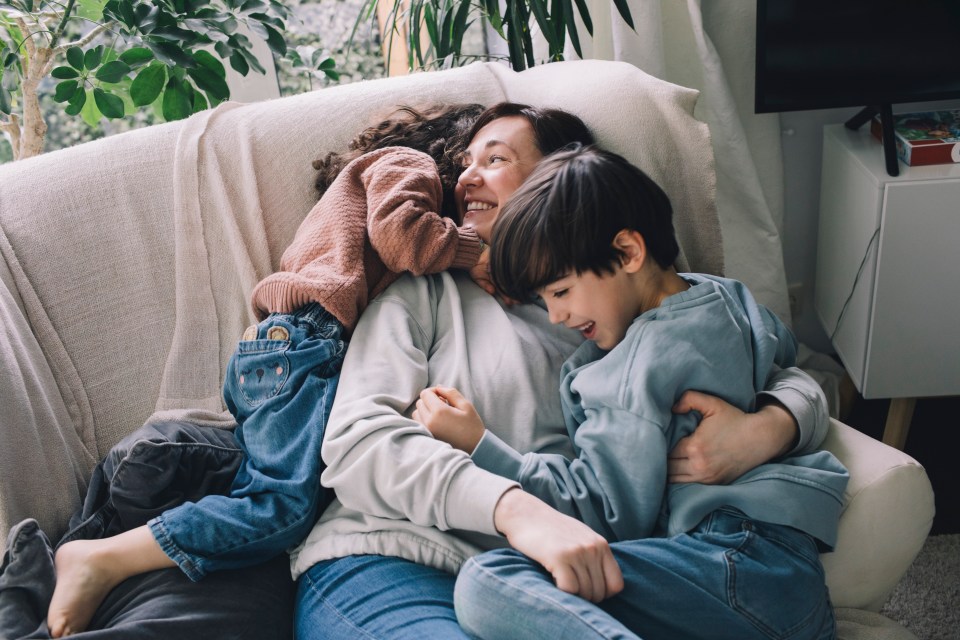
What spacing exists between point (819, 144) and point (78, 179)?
1755 millimetres

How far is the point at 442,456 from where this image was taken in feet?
3.65

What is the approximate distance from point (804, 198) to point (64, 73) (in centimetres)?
179

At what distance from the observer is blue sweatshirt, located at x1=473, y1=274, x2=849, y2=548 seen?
110 centimetres

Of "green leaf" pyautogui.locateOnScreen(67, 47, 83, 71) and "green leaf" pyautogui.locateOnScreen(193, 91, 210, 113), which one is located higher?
"green leaf" pyautogui.locateOnScreen(67, 47, 83, 71)

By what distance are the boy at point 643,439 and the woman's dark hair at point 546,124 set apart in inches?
7.4

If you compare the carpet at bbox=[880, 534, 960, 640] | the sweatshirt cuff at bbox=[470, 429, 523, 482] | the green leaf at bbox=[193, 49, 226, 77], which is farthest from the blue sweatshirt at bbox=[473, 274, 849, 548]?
the green leaf at bbox=[193, 49, 226, 77]

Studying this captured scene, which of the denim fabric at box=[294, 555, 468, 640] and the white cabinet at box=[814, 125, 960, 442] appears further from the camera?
the white cabinet at box=[814, 125, 960, 442]

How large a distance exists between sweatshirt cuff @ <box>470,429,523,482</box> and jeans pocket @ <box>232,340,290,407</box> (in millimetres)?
314

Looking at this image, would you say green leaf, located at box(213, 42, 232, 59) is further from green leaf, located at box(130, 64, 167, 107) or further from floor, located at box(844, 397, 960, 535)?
floor, located at box(844, 397, 960, 535)

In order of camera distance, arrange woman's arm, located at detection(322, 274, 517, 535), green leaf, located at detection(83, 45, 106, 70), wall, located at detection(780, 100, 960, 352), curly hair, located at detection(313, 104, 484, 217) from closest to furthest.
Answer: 1. woman's arm, located at detection(322, 274, 517, 535)
2. curly hair, located at detection(313, 104, 484, 217)
3. green leaf, located at detection(83, 45, 106, 70)
4. wall, located at detection(780, 100, 960, 352)

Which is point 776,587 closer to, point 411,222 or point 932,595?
point 411,222

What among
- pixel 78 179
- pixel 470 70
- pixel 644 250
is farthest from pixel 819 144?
pixel 78 179

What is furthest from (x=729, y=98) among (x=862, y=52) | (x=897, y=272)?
(x=897, y=272)

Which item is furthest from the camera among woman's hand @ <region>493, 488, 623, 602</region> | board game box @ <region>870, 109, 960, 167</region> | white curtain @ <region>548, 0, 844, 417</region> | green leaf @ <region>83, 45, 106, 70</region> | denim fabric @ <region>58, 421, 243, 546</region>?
white curtain @ <region>548, 0, 844, 417</region>
